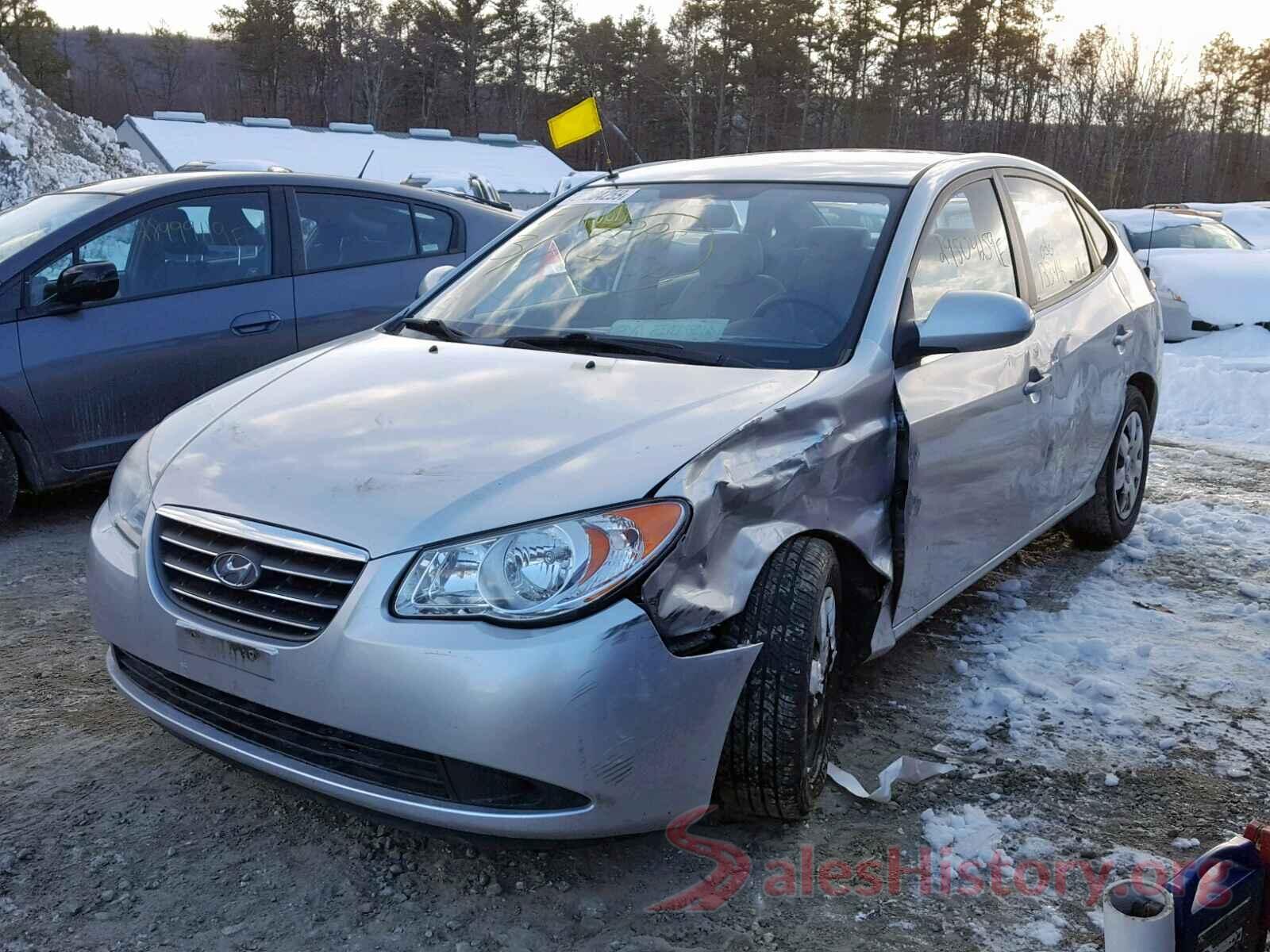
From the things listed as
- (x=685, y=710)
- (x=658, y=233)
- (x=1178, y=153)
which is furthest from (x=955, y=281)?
(x=1178, y=153)

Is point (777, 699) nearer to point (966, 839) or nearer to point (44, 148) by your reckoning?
point (966, 839)

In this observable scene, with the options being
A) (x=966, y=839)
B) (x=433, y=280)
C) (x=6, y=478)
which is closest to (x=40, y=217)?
(x=6, y=478)

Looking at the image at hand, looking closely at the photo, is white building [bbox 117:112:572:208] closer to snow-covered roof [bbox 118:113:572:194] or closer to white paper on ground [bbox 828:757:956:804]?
snow-covered roof [bbox 118:113:572:194]

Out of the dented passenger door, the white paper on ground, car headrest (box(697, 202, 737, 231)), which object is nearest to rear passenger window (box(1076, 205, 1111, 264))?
the dented passenger door

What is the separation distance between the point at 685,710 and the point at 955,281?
6.14ft

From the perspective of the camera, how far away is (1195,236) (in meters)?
13.8

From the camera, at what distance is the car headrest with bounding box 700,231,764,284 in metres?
3.39

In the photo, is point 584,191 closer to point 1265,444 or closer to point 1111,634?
point 1111,634

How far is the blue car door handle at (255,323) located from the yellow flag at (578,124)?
1.58 meters

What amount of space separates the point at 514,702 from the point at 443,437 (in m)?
0.74

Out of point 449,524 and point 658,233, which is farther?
point 658,233

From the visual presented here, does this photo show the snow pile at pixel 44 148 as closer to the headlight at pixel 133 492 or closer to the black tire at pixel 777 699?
the headlight at pixel 133 492

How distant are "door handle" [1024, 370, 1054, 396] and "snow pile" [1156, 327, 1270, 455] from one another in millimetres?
4286

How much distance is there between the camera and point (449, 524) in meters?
2.29
